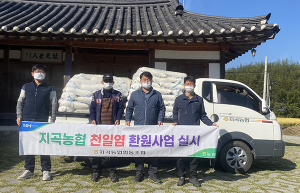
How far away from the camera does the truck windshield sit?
512cm

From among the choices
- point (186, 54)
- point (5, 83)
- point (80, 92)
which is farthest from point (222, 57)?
point (5, 83)

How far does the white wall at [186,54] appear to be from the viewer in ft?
27.2

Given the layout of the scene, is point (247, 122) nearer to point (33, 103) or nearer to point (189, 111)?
point (189, 111)

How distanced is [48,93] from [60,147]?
1.05 m

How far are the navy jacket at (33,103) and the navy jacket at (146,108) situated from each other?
5.17ft

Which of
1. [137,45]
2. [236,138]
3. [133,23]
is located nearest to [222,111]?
[236,138]

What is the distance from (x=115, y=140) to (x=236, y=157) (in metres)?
2.63

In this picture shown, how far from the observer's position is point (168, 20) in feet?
29.0

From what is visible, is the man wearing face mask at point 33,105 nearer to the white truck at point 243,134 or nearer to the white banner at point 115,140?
the white banner at point 115,140

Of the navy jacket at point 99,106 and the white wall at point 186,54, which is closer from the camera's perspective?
the navy jacket at point 99,106

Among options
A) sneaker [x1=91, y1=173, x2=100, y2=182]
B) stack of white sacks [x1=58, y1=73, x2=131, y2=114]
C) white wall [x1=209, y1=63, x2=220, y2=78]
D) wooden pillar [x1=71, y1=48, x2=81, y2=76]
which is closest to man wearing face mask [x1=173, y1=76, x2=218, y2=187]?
sneaker [x1=91, y1=173, x2=100, y2=182]


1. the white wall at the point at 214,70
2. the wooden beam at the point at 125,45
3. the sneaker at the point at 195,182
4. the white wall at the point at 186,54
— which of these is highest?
the wooden beam at the point at 125,45

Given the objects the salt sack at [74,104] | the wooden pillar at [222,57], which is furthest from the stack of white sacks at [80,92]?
the wooden pillar at [222,57]

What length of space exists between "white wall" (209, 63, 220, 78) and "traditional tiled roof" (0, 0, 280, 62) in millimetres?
934
